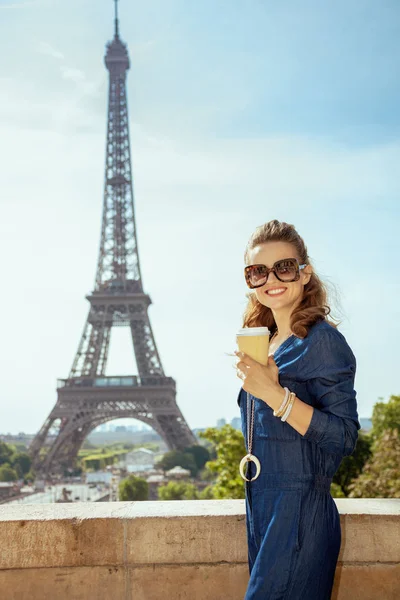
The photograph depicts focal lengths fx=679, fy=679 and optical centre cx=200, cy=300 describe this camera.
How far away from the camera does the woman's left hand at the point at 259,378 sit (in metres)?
2.29

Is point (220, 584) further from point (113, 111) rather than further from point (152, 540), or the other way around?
point (113, 111)

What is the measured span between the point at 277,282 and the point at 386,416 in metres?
24.6

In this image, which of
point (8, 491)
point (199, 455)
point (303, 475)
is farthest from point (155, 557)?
point (199, 455)

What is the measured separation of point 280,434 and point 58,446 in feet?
133

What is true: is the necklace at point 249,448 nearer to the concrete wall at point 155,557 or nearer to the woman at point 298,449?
the woman at point 298,449

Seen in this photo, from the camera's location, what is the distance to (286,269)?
8.38 feet

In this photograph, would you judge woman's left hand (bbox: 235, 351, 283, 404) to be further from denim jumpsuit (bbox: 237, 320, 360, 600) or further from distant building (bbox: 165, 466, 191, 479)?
distant building (bbox: 165, 466, 191, 479)

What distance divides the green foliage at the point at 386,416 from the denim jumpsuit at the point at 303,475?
23.9 m

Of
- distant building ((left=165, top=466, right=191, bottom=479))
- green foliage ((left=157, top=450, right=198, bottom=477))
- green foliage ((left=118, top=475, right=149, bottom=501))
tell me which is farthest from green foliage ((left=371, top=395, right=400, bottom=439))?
distant building ((left=165, top=466, right=191, bottom=479))

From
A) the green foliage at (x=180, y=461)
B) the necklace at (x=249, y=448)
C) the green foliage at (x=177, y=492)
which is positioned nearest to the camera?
the necklace at (x=249, y=448)

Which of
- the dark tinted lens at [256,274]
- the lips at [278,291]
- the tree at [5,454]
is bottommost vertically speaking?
the lips at [278,291]

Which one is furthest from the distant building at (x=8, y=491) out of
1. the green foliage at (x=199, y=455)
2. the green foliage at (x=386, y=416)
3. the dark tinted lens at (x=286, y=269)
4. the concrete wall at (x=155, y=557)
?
the dark tinted lens at (x=286, y=269)

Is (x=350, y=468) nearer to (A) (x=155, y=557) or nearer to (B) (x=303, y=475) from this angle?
(A) (x=155, y=557)

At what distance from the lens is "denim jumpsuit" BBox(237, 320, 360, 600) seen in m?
2.23
